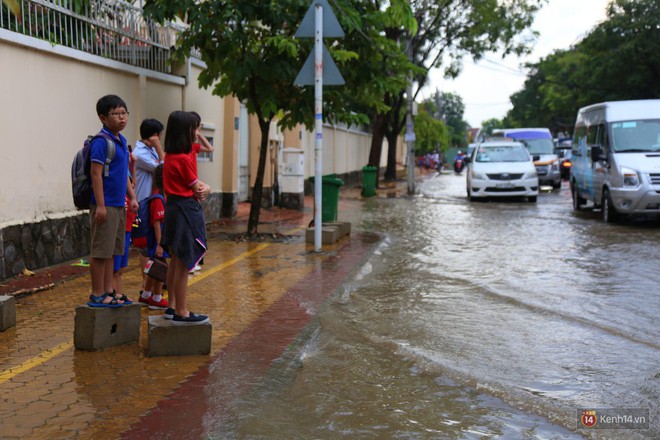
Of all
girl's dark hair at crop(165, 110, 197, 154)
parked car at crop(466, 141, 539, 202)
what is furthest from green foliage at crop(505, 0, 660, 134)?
girl's dark hair at crop(165, 110, 197, 154)

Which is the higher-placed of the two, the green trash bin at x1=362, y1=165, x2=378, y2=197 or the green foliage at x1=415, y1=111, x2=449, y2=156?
the green foliage at x1=415, y1=111, x2=449, y2=156

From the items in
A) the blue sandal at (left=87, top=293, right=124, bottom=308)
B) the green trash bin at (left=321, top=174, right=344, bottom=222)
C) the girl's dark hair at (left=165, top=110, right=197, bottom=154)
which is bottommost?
the blue sandal at (left=87, top=293, right=124, bottom=308)

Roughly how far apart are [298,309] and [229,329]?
1.03 metres

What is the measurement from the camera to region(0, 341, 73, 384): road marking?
5.09 metres

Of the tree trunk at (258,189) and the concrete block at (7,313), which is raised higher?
the tree trunk at (258,189)

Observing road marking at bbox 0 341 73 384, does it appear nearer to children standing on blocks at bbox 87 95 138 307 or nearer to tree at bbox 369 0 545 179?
children standing on blocks at bbox 87 95 138 307

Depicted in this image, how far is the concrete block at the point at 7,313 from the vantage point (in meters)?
6.17

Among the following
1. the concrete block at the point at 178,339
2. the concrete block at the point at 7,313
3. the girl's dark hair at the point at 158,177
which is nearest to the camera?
the concrete block at the point at 178,339

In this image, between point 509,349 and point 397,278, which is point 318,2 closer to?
point 397,278

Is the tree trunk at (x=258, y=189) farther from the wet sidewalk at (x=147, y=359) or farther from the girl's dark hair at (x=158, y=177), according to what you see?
the girl's dark hair at (x=158, y=177)

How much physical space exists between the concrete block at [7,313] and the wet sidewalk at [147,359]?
0.08 metres

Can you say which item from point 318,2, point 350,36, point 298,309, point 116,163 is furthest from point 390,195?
point 116,163

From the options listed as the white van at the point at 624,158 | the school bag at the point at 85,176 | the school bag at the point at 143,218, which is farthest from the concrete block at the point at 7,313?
the white van at the point at 624,158

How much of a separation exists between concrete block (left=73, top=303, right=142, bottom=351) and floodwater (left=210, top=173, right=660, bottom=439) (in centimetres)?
127
